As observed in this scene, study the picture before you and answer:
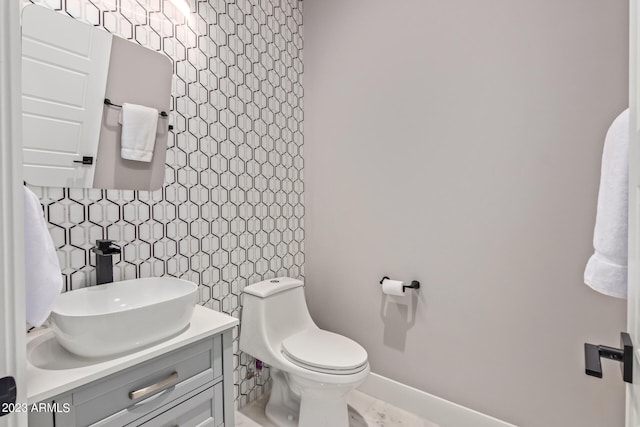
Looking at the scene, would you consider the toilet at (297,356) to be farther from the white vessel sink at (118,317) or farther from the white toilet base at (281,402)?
the white vessel sink at (118,317)

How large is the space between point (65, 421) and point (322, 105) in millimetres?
1952

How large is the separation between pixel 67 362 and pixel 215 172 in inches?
39.5

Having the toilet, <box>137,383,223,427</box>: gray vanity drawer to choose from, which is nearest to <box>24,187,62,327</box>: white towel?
<box>137,383,223,427</box>: gray vanity drawer

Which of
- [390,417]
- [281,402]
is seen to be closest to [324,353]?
[281,402]

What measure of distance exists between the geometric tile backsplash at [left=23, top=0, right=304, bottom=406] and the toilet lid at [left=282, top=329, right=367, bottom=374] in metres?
0.38

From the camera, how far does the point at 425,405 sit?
181 centimetres

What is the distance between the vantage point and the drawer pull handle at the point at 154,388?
98 cm

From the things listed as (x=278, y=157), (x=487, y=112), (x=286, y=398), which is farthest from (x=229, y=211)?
(x=487, y=112)

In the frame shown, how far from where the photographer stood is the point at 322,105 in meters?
2.18

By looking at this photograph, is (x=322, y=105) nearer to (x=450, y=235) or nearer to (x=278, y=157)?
(x=278, y=157)

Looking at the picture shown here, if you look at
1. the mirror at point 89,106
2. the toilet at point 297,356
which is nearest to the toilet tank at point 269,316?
the toilet at point 297,356

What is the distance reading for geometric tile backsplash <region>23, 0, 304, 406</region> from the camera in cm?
130

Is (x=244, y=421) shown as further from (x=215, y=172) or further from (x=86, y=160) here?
(x=86, y=160)

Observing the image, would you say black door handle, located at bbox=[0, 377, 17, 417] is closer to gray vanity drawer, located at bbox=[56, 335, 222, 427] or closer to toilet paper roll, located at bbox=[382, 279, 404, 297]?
gray vanity drawer, located at bbox=[56, 335, 222, 427]
